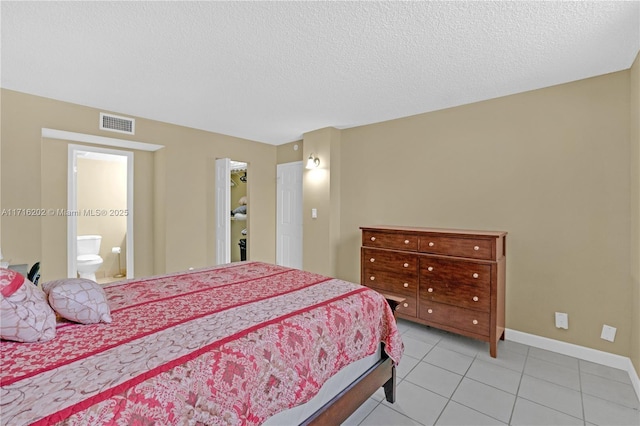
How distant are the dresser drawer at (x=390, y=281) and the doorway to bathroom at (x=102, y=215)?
3344 mm

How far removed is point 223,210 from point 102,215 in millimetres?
2305

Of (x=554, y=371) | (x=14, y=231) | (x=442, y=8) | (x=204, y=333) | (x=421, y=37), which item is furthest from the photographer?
(x=14, y=231)

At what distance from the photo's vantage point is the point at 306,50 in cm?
212

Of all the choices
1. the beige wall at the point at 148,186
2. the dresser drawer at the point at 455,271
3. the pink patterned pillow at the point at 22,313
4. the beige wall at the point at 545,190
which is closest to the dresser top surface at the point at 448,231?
the beige wall at the point at 545,190

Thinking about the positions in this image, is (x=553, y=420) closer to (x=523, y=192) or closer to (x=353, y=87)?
(x=523, y=192)

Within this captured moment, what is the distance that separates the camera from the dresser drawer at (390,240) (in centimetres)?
305

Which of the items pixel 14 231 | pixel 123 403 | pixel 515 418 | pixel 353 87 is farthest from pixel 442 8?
pixel 14 231

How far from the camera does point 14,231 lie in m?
2.85

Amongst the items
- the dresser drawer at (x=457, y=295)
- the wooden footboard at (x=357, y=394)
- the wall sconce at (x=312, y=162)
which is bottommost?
the wooden footboard at (x=357, y=394)

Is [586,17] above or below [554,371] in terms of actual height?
above

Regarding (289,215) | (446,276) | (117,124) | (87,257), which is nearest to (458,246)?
(446,276)

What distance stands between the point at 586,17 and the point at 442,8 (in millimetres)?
885

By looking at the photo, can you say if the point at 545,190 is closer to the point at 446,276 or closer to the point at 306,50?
the point at 446,276

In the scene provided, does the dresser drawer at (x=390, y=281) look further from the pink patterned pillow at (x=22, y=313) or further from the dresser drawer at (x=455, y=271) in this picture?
the pink patterned pillow at (x=22, y=313)
